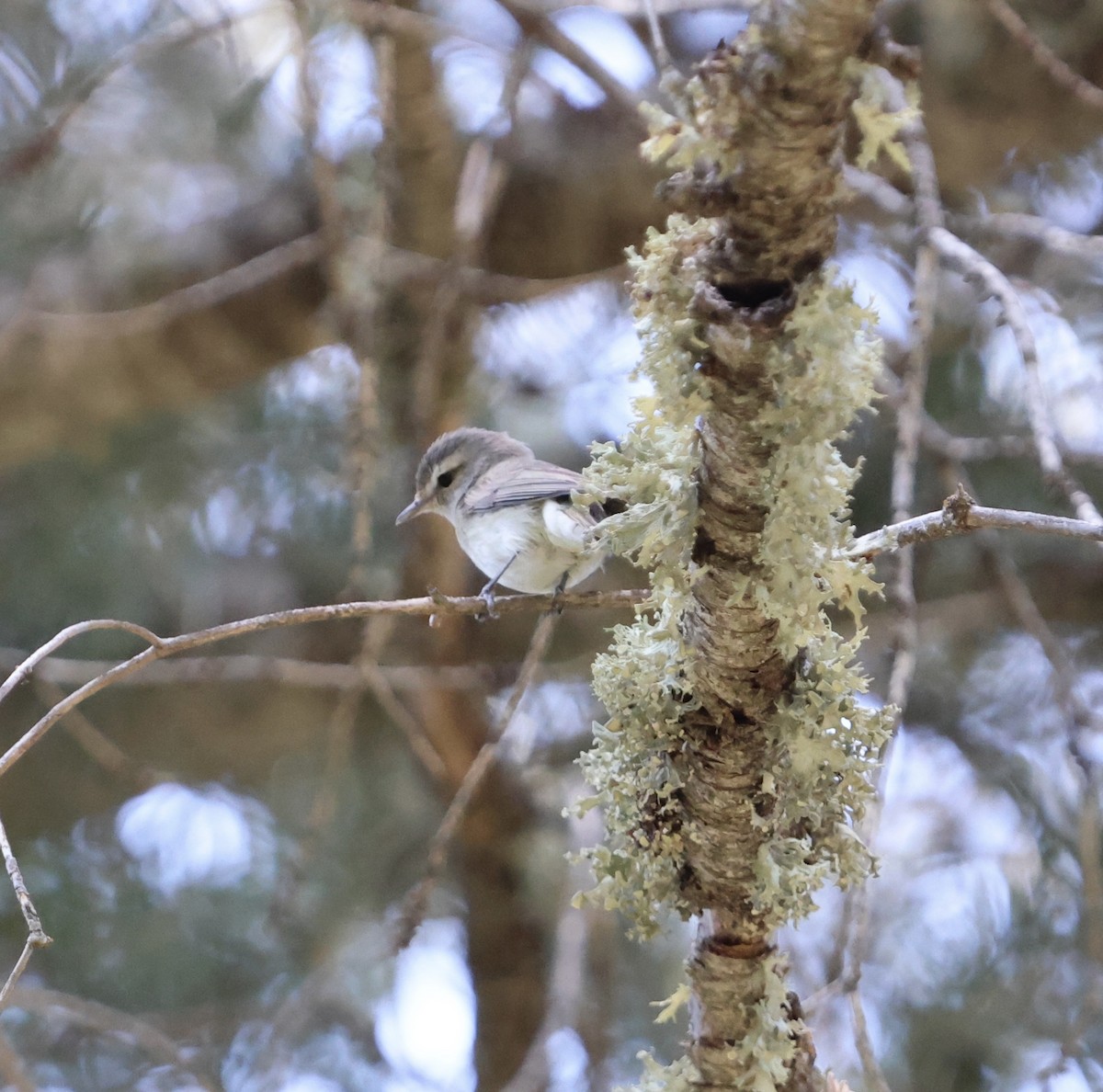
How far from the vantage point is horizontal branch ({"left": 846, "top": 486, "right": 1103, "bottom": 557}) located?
0.72m

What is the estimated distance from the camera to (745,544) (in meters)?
0.83

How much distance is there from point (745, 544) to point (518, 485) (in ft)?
3.60

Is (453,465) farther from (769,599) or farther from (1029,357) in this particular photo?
(769,599)

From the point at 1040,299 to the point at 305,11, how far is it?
1.11 m

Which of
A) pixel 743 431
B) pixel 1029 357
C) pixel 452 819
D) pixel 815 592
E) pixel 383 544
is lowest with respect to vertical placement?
pixel 383 544

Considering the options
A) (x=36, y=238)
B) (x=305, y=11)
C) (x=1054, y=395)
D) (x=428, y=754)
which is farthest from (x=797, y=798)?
(x=36, y=238)

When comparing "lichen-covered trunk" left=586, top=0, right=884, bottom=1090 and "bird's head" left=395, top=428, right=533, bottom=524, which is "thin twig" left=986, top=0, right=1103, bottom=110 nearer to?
"lichen-covered trunk" left=586, top=0, right=884, bottom=1090

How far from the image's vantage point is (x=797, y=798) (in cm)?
100

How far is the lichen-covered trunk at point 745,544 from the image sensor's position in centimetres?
62

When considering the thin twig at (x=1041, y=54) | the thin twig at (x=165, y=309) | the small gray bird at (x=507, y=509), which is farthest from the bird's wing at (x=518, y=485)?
the thin twig at (x=1041, y=54)

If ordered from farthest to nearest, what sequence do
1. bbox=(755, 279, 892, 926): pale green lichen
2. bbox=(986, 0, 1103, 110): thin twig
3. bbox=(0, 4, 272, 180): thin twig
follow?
bbox=(0, 4, 272, 180): thin twig, bbox=(986, 0, 1103, 110): thin twig, bbox=(755, 279, 892, 926): pale green lichen

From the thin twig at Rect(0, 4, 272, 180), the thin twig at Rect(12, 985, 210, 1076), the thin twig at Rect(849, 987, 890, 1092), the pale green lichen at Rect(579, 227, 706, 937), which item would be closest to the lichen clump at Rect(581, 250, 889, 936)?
the pale green lichen at Rect(579, 227, 706, 937)

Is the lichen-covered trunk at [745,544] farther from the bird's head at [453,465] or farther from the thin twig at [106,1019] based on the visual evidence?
the bird's head at [453,465]

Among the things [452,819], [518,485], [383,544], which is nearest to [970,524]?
[452,819]
